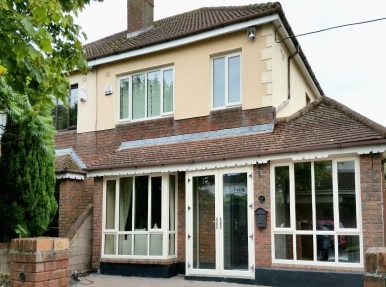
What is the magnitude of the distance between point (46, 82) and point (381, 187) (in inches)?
244

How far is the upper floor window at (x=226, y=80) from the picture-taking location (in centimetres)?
1087

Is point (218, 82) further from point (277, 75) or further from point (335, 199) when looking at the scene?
point (335, 199)

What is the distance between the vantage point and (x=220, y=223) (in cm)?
957

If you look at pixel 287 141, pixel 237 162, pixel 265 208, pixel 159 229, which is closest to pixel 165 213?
pixel 159 229

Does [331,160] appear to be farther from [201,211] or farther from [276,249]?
[201,211]

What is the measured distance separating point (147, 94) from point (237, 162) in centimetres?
420

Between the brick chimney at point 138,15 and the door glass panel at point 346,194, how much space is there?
30.1 ft

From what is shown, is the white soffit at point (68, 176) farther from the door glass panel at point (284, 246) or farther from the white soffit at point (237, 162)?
the door glass panel at point (284, 246)

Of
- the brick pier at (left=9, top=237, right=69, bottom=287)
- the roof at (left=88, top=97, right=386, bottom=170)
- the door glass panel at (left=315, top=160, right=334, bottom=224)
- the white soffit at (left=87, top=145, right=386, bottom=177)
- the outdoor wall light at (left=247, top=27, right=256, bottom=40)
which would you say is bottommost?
the brick pier at (left=9, top=237, right=69, bottom=287)

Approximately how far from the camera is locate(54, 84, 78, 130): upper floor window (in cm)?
1380

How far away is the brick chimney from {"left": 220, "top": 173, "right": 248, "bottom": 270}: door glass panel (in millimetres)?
7536

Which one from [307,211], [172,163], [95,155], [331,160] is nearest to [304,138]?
[331,160]

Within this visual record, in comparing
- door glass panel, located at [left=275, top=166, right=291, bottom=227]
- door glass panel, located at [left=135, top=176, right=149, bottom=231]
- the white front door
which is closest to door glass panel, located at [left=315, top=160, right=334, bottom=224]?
door glass panel, located at [left=275, top=166, right=291, bottom=227]

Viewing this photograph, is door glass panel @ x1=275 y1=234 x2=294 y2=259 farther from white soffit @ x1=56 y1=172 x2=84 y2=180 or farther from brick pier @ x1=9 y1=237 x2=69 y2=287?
brick pier @ x1=9 y1=237 x2=69 y2=287
